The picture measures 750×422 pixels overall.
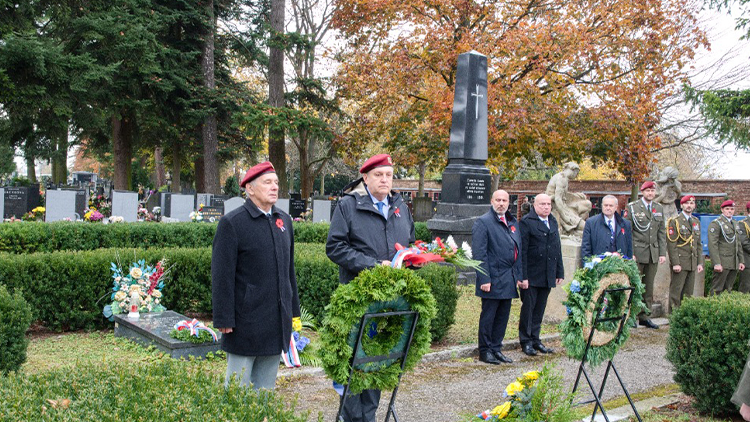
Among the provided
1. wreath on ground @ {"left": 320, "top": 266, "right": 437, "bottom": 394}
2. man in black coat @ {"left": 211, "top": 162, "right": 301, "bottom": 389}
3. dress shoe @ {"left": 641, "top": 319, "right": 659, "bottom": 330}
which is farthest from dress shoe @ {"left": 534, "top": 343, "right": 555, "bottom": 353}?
man in black coat @ {"left": 211, "top": 162, "right": 301, "bottom": 389}

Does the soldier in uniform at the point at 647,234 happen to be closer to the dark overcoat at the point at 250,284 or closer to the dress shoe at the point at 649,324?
the dress shoe at the point at 649,324

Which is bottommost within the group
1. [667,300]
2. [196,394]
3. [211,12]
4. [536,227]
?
[667,300]

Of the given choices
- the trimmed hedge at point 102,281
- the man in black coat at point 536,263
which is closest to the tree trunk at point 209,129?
the trimmed hedge at point 102,281

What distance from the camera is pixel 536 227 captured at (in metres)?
7.83

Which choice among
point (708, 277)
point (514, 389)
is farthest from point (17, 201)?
point (514, 389)

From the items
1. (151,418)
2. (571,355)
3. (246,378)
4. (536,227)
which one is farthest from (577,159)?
(151,418)

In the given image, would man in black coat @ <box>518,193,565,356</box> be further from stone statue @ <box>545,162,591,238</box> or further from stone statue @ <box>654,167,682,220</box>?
stone statue @ <box>654,167,682,220</box>

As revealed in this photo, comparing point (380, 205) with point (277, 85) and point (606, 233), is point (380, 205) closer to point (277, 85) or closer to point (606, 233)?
point (606, 233)

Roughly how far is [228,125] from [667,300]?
21478 millimetres

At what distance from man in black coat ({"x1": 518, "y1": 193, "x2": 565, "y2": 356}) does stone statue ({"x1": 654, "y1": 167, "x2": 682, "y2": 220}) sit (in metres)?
4.52

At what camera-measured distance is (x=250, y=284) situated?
3.96 meters

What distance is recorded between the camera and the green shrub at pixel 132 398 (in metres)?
2.39

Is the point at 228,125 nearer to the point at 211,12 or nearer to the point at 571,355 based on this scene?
the point at 211,12

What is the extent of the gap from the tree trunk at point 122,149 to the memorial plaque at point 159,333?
18357 millimetres
